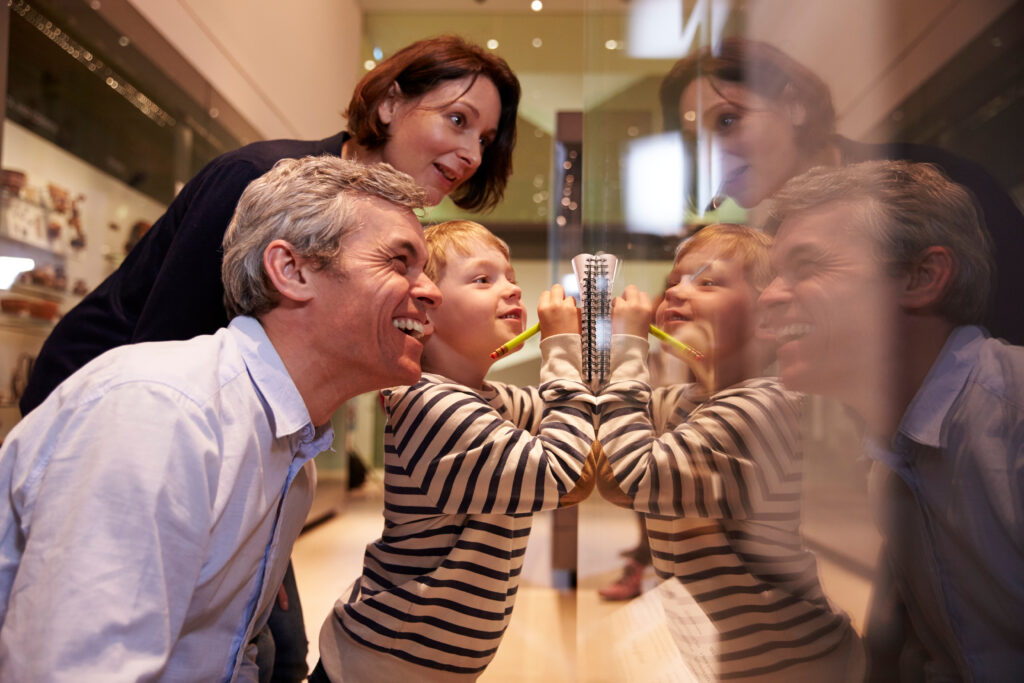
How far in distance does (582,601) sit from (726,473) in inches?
17.9

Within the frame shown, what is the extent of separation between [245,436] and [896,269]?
26.9 inches

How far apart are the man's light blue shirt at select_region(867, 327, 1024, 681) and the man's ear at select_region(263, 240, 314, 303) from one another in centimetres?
69

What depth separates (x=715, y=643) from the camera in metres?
0.82

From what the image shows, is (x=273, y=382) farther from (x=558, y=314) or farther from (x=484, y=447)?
(x=558, y=314)

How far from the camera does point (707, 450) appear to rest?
32.2 inches

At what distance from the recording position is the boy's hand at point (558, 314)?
1.04 m

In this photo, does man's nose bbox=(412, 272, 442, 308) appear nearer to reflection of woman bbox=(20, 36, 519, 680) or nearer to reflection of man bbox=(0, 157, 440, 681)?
reflection of man bbox=(0, 157, 440, 681)

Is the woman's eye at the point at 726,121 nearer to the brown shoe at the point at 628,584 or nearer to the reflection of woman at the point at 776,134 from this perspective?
the reflection of woman at the point at 776,134

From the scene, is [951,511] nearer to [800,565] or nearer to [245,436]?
[800,565]

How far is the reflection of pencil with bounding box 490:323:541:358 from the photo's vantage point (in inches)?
42.9

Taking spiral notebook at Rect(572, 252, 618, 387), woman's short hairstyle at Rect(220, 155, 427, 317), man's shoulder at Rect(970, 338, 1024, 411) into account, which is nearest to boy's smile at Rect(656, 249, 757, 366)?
spiral notebook at Rect(572, 252, 618, 387)

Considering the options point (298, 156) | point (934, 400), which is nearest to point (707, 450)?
point (934, 400)

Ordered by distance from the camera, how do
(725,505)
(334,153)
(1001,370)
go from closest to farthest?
(1001,370), (725,505), (334,153)

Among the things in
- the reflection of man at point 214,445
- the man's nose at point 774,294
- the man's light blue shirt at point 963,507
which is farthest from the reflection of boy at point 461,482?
the man's light blue shirt at point 963,507
